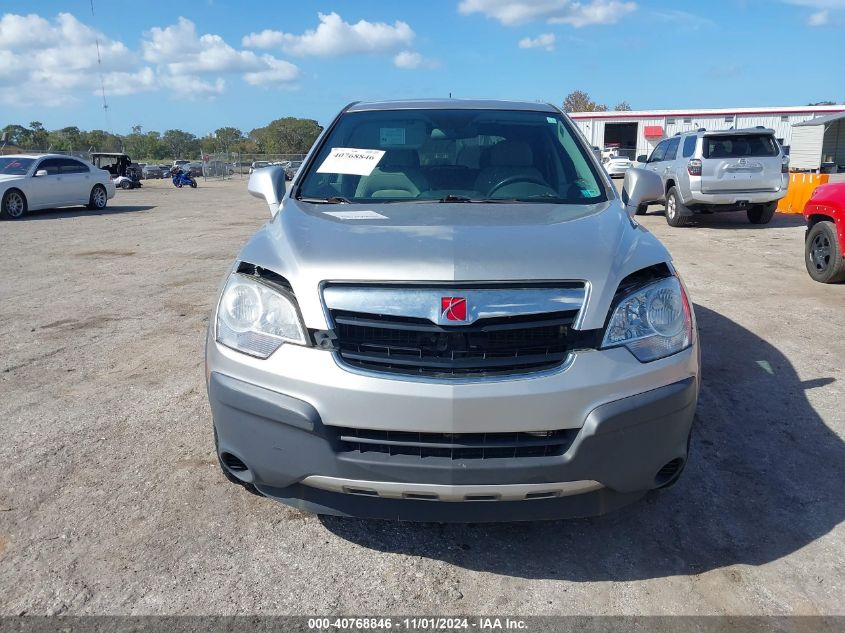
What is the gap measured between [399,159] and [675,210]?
11.4 meters

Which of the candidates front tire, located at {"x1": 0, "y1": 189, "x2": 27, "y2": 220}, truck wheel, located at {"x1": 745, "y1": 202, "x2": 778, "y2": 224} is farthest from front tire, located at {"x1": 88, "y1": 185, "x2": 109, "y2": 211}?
truck wheel, located at {"x1": 745, "y1": 202, "x2": 778, "y2": 224}

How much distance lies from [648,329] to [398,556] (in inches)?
52.5

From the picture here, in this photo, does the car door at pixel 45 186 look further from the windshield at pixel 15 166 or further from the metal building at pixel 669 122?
the metal building at pixel 669 122

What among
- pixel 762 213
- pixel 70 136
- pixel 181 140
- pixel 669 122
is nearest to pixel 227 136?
pixel 181 140

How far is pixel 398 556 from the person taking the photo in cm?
282

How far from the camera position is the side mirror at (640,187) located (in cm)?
391

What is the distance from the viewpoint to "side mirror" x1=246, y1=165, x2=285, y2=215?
12.8ft

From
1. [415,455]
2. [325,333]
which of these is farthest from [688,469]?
[325,333]

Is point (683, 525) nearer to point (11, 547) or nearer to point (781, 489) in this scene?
point (781, 489)

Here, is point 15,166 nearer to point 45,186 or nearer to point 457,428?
point 45,186

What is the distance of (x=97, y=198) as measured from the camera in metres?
19.1

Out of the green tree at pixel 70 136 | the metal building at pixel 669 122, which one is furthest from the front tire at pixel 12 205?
the green tree at pixel 70 136

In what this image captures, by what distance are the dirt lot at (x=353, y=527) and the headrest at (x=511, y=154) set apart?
1.82 metres

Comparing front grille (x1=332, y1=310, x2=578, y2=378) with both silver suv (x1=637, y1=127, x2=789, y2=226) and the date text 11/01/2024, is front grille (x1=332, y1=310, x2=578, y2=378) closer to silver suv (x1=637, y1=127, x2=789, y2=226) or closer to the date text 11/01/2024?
the date text 11/01/2024
